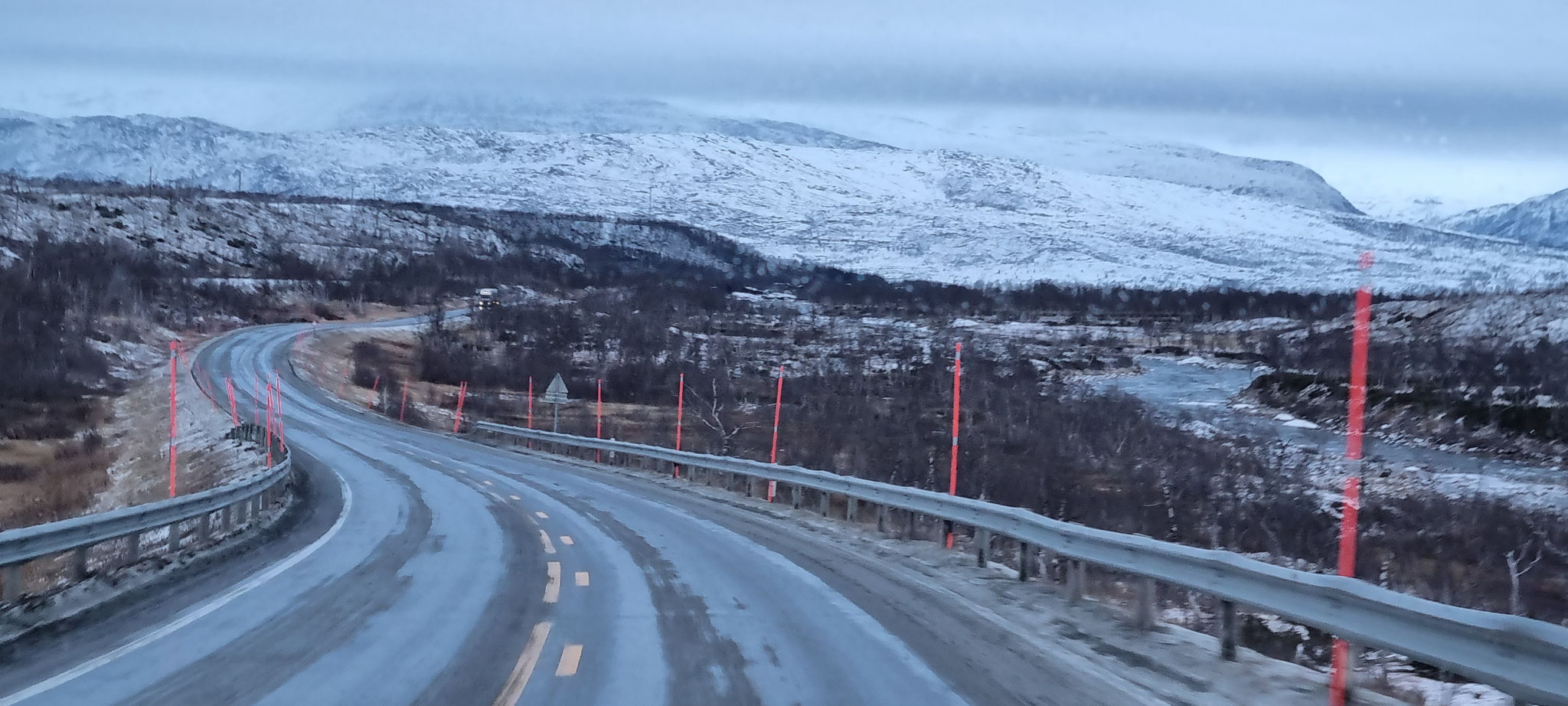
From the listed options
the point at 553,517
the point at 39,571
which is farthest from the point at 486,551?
the point at 39,571

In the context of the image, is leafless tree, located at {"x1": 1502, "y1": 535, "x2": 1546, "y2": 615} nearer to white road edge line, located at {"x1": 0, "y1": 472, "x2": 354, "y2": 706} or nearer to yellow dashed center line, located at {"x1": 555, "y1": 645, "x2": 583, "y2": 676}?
yellow dashed center line, located at {"x1": 555, "y1": 645, "x2": 583, "y2": 676}

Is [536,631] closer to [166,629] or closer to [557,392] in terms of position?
[166,629]

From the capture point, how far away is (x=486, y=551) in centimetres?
1491

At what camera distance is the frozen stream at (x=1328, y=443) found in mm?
25062

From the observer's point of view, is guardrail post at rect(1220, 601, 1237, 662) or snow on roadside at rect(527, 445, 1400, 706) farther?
guardrail post at rect(1220, 601, 1237, 662)

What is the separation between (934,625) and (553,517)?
1040cm

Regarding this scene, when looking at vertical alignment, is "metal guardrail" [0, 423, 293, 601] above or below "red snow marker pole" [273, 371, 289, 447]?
above

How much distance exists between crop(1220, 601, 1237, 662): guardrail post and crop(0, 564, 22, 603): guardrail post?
31.5ft

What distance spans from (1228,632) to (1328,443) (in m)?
26.9

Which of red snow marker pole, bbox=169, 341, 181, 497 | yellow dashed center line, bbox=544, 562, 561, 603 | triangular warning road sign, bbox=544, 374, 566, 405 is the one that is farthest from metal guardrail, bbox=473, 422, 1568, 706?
triangular warning road sign, bbox=544, 374, 566, 405

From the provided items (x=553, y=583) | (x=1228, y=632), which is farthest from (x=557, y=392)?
(x=1228, y=632)

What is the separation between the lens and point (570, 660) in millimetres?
8586

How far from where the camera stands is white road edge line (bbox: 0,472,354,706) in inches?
291

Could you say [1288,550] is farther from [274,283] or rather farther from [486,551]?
[274,283]
